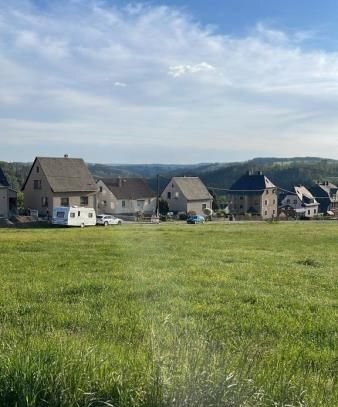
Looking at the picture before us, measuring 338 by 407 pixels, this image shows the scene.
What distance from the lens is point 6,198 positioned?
5028cm

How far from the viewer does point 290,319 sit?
6.23m

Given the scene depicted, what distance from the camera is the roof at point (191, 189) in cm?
7094

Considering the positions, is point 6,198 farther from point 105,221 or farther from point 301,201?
point 301,201

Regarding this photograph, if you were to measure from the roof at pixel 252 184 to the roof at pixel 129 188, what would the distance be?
66.9ft

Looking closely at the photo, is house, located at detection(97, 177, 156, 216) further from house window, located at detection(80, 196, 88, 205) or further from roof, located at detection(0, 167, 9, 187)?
roof, located at detection(0, 167, 9, 187)

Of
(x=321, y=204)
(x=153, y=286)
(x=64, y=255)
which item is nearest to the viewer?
(x=153, y=286)

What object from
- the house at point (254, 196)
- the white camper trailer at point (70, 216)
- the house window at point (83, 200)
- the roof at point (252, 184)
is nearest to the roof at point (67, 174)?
the house window at point (83, 200)

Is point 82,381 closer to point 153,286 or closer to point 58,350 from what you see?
point 58,350

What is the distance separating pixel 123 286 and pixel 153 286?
0.50 meters

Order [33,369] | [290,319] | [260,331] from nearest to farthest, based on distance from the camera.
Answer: [33,369]
[260,331]
[290,319]

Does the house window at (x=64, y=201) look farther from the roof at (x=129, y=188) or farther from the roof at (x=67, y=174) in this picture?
the roof at (x=129, y=188)

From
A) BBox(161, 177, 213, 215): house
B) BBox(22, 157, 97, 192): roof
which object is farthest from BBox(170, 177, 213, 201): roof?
BBox(22, 157, 97, 192): roof

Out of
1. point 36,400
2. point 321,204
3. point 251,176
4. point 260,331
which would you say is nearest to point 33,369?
point 36,400

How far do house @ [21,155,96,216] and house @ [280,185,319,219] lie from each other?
145 ft
